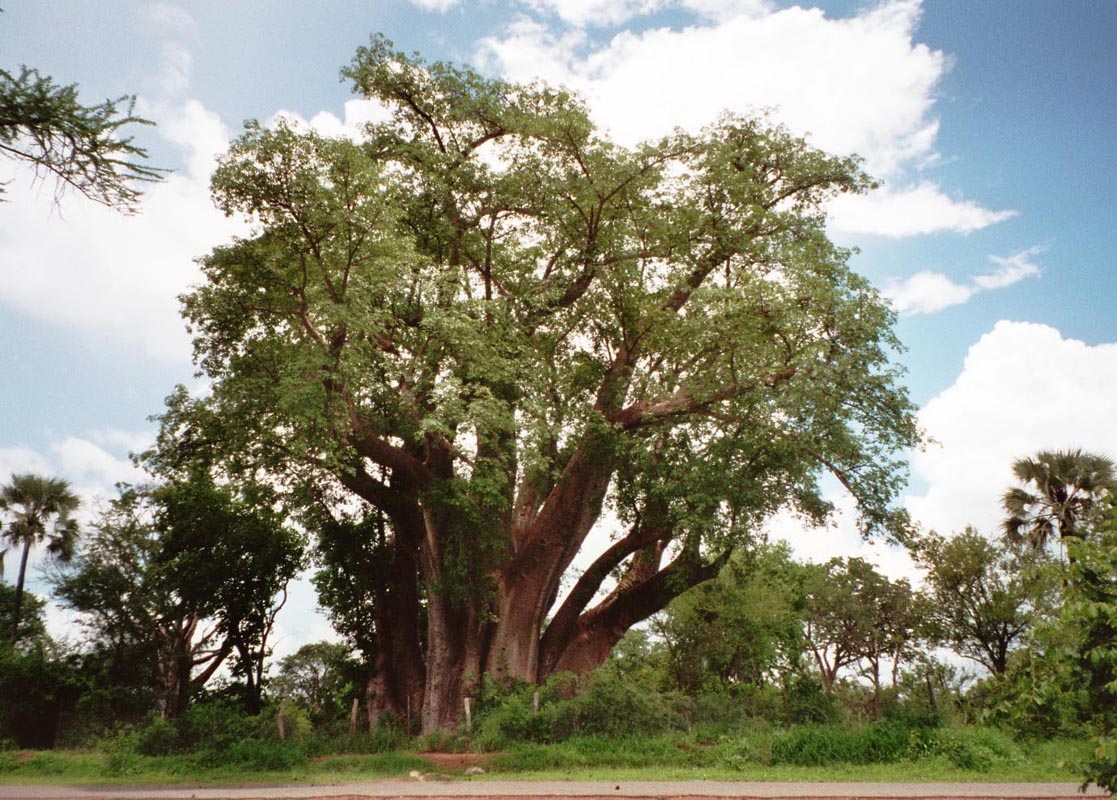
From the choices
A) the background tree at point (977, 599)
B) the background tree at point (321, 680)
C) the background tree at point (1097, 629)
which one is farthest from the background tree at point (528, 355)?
the background tree at point (977, 599)

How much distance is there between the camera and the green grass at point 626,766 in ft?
34.9

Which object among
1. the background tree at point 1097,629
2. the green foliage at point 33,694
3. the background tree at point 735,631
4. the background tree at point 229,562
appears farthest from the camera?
the background tree at point 735,631

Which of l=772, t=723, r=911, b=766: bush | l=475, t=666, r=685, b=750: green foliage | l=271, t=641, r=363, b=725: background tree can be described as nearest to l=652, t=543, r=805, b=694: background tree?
l=271, t=641, r=363, b=725: background tree

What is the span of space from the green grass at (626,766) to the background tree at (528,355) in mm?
3904

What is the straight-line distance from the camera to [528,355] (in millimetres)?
15875

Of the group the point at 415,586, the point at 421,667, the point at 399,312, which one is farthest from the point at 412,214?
the point at 421,667

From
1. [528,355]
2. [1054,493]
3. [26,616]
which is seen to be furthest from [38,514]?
[1054,493]

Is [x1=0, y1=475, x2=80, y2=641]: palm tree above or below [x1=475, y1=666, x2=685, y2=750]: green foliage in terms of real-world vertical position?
above

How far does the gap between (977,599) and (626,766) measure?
69.8ft

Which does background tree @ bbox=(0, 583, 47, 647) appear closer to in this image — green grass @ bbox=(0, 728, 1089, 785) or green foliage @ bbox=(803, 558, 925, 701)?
green grass @ bbox=(0, 728, 1089, 785)

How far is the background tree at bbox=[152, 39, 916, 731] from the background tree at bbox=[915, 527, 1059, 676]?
13.9 metres

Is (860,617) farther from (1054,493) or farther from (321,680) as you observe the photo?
(321,680)

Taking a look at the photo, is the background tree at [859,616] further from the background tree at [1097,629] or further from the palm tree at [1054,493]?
the background tree at [1097,629]

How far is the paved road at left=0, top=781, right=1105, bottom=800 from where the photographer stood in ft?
28.9
